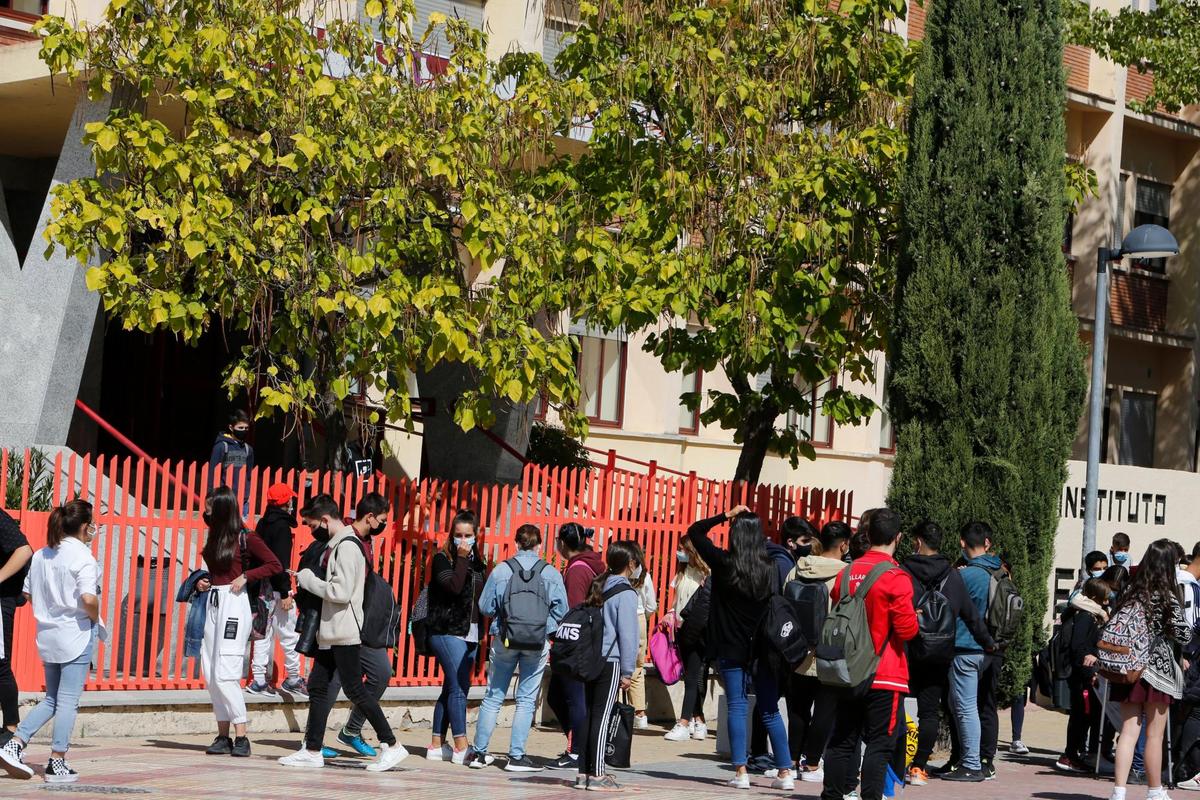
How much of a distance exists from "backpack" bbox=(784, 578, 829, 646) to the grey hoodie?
43.5 inches

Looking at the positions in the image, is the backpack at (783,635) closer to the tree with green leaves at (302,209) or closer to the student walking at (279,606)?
the tree with green leaves at (302,209)

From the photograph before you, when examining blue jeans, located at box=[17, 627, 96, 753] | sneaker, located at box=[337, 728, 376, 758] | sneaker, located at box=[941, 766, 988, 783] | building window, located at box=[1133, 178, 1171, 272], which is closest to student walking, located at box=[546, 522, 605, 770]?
sneaker, located at box=[337, 728, 376, 758]

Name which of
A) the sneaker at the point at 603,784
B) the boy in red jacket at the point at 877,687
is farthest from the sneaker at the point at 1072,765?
the sneaker at the point at 603,784

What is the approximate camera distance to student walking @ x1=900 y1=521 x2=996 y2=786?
12.6 metres

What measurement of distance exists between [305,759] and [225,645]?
0.95 meters

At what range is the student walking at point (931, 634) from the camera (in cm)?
1255

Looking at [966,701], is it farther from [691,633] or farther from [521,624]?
[521,624]

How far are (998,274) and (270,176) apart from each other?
6.40 meters

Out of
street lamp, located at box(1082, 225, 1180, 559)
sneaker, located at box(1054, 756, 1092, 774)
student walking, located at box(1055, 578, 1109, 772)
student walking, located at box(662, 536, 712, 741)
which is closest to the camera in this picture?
student walking, located at box(662, 536, 712, 741)

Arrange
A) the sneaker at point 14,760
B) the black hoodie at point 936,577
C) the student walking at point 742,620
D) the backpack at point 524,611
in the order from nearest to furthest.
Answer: the sneaker at point 14,760 → the student walking at point 742,620 → the backpack at point 524,611 → the black hoodie at point 936,577

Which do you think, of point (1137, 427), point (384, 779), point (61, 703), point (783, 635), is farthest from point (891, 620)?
point (1137, 427)

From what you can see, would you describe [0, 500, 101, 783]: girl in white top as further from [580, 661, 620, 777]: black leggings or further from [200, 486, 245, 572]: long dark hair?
[580, 661, 620, 777]: black leggings

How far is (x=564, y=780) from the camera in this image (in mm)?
12375

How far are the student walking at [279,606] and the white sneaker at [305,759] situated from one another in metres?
1.72
